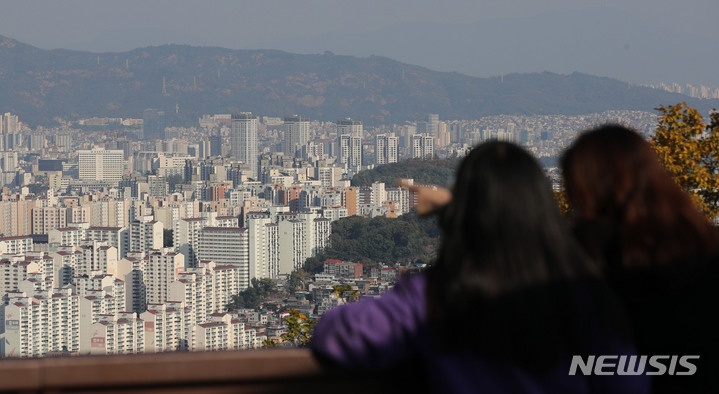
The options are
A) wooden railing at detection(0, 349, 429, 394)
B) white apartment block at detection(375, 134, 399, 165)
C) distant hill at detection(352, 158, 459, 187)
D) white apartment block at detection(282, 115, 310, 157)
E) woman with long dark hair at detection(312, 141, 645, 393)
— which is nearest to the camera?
woman with long dark hair at detection(312, 141, 645, 393)

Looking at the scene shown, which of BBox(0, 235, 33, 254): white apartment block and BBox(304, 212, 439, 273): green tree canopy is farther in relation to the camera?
BBox(0, 235, 33, 254): white apartment block

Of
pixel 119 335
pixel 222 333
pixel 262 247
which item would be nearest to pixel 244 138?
pixel 262 247

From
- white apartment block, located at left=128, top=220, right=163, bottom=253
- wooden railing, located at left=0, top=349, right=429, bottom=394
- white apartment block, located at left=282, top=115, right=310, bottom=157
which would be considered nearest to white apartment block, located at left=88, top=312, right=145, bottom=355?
white apartment block, located at left=128, top=220, right=163, bottom=253

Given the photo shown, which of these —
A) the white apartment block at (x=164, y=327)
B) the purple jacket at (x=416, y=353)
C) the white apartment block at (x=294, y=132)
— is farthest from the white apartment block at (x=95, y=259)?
the white apartment block at (x=294, y=132)

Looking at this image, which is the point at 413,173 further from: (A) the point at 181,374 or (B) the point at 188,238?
(A) the point at 181,374

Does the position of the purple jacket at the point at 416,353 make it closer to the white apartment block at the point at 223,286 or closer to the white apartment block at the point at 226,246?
the white apartment block at the point at 223,286

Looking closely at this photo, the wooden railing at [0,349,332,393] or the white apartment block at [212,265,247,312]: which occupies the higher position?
the wooden railing at [0,349,332,393]

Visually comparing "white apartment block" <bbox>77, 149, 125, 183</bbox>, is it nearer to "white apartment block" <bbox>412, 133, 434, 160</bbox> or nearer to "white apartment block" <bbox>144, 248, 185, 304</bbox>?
"white apartment block" <bbox>412, 133, 434, 160</bbox>

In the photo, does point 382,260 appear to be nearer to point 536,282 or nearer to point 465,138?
point 536,282
